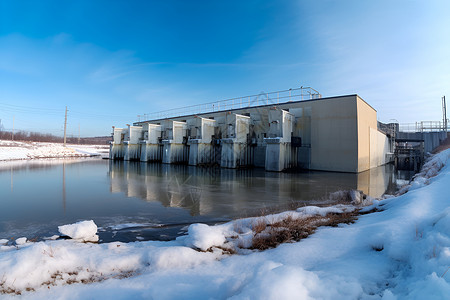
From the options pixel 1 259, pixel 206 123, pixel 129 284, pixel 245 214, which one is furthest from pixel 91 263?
pixel 206 123

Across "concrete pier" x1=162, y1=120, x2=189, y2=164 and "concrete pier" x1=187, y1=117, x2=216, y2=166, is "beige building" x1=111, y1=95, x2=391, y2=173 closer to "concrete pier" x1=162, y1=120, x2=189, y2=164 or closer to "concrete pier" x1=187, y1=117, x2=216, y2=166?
"concrete pier" x1=187, y1=117, x2=216, y2=166

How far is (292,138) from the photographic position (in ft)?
80.1

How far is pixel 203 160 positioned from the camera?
2856cm

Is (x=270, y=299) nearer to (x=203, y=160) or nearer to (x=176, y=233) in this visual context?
(x=176, y=233)

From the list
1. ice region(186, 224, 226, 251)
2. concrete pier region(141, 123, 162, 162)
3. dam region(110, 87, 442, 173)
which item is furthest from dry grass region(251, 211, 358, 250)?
concrete pier region(141, 123, 162, 162)

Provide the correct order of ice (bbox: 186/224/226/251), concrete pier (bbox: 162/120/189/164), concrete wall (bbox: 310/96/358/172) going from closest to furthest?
1. ice (bbox: 186/224/226/251)
2. concrete wall (bbox: 310/96/358/172)
3. concrete pier (bbox: 162/120/189/164)

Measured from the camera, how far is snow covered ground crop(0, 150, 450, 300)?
2.53 meters

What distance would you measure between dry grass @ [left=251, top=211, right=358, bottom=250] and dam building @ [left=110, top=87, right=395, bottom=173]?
53.5 feet

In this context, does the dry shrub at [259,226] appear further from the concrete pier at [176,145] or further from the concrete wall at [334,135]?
the concrete pier at [176,145]

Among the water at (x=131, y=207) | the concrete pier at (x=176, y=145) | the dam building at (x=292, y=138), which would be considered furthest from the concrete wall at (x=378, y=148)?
the concrete pier at (x=176, y=145)

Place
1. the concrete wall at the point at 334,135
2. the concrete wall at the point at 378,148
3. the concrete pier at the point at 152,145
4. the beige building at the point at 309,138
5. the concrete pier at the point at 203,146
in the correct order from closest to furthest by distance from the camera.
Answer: the concrete wall at the point at 334,135
the beige building at the point at 309,138
the concrete wall at the point at 378,148
the concrete pier at the point at 203,146
the concrete pier at the point at 152,145

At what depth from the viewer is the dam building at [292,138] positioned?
22.2 metres

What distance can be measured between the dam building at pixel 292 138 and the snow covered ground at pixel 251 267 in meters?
18.2

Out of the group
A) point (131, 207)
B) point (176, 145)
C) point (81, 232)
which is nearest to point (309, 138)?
point (176, 145)
